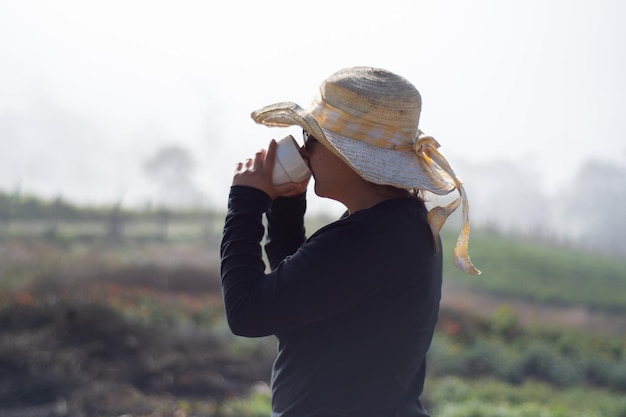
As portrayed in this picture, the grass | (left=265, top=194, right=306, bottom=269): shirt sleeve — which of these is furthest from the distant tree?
(left=265, top=194, right=306, bottom=269): shirt sleeve

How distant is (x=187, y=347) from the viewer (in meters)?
8.80

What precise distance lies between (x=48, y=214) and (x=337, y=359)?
19.3 meters

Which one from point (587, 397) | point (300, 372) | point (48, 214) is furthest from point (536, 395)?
point (48, 214)

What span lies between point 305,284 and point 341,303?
104 millimetres

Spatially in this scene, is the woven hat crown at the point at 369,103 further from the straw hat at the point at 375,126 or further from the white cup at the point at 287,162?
the white cup at the point at 287,162

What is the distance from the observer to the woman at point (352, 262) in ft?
6.08

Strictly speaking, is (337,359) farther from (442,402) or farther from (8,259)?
(8,259)

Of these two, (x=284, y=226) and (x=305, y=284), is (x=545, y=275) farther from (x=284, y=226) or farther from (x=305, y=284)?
(x=305, y=284)

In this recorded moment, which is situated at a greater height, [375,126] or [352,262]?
[375,126]

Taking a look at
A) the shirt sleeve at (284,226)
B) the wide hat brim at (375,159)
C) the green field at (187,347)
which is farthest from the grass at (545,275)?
the wide hat brim at (375,159)

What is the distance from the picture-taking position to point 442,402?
7688 mm

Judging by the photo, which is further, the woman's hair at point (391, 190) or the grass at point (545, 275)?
the grass at point (545, 275)

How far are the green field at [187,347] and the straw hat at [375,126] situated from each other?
14.7ft

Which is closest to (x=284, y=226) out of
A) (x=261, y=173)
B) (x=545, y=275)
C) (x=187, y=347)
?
(x=261, y=173)
